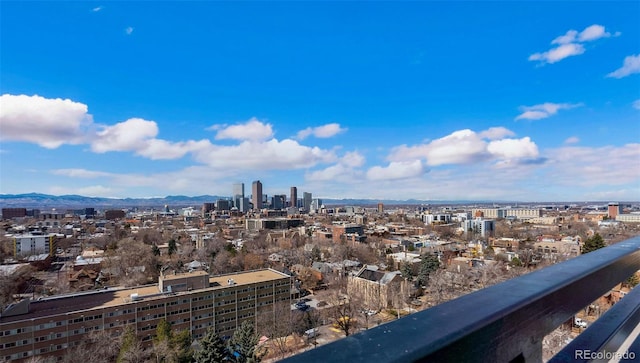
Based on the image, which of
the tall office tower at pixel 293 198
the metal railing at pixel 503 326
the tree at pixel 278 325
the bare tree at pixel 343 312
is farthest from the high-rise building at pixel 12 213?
the metal railing at pixel 503 326

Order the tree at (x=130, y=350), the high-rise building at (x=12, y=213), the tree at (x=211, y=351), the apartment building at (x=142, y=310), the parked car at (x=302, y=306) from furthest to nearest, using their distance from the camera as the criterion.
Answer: the high-rise building at (x=12, y=213) < the parked car at (x=302, y=306) < the apartment building at (x=142, y=310) < the tree at (x=130, y=350) < the tree at (x=211, y=351)

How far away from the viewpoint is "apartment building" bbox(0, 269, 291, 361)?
716 cm

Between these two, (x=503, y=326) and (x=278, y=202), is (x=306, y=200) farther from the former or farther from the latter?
(x=503, y=326)

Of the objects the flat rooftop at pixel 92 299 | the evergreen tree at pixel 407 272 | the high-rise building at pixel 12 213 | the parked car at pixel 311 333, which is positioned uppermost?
the high-rise building at pixel 12 213

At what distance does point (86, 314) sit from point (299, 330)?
5167 millimetres

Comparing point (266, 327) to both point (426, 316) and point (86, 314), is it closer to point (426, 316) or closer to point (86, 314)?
point (86, 314)

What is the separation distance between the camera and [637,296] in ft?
2.65

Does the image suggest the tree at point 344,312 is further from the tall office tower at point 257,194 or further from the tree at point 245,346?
the tall office tower at point 257,194

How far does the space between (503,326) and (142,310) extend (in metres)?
9.78

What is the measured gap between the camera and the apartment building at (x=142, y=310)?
716 centimetres

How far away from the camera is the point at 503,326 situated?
0.37 metres

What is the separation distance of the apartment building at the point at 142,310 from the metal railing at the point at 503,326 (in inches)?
377

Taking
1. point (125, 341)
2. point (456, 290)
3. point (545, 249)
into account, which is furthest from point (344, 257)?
point (125, 341)

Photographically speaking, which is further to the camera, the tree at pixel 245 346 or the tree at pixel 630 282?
the tree at pixel 245 346
